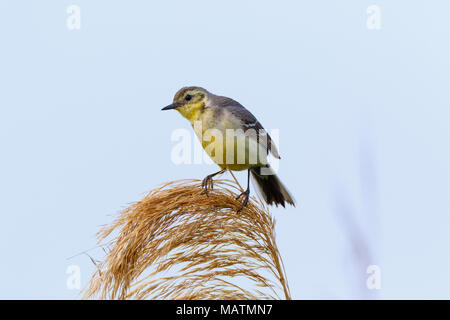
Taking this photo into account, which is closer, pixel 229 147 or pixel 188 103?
pixel 229 147

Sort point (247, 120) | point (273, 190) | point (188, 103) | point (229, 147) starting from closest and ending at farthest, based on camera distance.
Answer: point (229, 147) < point (273, 190) < point (188, 103) < point (247, 120)

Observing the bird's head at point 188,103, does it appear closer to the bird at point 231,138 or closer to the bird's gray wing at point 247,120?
the bird at point 231,138

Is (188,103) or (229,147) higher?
(188,103)

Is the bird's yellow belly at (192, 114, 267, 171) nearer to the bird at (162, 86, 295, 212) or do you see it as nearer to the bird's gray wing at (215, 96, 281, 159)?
the bird at (162, 86, 295, 212)

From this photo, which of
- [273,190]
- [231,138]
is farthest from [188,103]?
[273,190]

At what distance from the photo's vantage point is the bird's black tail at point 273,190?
196 inches

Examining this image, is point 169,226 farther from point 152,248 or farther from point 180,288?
point 180,288

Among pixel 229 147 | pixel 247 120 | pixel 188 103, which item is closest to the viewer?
pixel 229 147

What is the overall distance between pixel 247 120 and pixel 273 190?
0.73 metres

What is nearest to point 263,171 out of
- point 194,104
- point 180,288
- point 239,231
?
point 194,104

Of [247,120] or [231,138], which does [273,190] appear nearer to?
[231,138]

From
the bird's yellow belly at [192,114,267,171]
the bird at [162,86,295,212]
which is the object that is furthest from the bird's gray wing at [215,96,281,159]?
the bird's yellow belly at [192,114,267,171]

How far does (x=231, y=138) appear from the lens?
4.91 metres

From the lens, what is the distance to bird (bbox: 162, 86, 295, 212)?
4.87 meters
